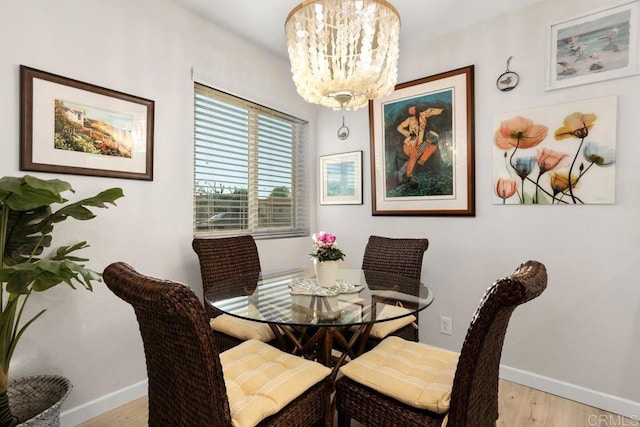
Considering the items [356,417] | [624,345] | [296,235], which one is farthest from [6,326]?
[624,345]

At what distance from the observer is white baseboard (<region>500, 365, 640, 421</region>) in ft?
6.51

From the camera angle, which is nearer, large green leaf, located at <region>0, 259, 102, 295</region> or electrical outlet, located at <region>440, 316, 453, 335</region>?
large green leaf, located at <region>0, 259, 102, 295</region>

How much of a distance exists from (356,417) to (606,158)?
2.11 metres

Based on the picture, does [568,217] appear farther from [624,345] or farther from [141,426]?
[141,426]

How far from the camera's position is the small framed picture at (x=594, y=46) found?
1.98m

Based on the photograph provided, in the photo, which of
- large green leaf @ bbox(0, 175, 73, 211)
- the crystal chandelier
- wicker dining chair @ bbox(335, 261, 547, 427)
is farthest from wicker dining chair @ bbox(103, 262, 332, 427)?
the crystal chandelier

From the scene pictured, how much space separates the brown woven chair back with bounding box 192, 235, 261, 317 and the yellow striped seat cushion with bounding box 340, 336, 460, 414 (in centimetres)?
79

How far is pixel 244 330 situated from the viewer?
6.18 feet

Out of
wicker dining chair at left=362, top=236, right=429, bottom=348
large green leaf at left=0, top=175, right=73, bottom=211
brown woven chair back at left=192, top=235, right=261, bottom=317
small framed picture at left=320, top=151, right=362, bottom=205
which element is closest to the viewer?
large green leaf at left=0, top=175, right=73, bottom=211

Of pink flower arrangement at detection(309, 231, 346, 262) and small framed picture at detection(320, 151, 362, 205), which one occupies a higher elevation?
small framed picture at detection(320, 151, 362, 205)

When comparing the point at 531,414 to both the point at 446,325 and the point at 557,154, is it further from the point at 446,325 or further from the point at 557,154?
the point at 557,154

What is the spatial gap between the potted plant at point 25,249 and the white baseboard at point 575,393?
2.70 meters

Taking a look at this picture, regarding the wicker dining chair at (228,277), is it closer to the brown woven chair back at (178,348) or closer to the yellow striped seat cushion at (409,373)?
the brown woven chair back at (178,348)

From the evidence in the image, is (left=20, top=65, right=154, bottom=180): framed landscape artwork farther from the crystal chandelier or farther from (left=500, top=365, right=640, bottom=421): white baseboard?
(left=500, top=365, right=640, bottom=421): white baseboard
